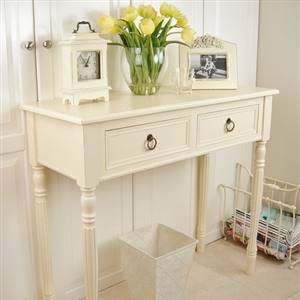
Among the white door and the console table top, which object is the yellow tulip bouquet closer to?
the console table top

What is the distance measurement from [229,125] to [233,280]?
2.50 feet

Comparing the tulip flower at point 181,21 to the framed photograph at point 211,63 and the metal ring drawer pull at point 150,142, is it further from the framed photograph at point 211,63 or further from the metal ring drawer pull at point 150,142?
the metal ring drawer pull at point 150,142

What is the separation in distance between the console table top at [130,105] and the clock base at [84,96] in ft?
0.07

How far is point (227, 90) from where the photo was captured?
206cm

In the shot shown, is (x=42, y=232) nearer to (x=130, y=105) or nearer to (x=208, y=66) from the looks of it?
(x=130, y=105)

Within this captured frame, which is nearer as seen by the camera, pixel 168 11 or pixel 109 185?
pixel 168 11

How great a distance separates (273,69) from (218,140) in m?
0.86

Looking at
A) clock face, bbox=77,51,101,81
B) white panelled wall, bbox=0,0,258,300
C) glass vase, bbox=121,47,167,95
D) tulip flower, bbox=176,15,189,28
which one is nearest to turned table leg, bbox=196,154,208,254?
white panelled wall, bbox=0,0,258,300

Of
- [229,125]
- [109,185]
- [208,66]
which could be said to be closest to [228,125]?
[229,125]

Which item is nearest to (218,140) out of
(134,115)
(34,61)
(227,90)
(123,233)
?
(227,90)

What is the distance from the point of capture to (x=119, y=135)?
5.02 feet

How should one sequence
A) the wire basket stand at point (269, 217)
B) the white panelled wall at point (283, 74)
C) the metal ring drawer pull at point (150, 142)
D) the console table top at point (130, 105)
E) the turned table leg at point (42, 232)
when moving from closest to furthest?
the console table top at point (130, 105) → the metal ring drawer pull at point (150, 142) → the turned table leg at point (42, 232) → the wire basket stand at point (269, 217) → the white panelled wall at point (283, 74)

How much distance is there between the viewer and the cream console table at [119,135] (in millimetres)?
1479

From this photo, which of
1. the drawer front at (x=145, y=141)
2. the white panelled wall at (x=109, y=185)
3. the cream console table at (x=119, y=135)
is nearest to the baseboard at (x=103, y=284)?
the white panelled wall at (x=109, y=185)
